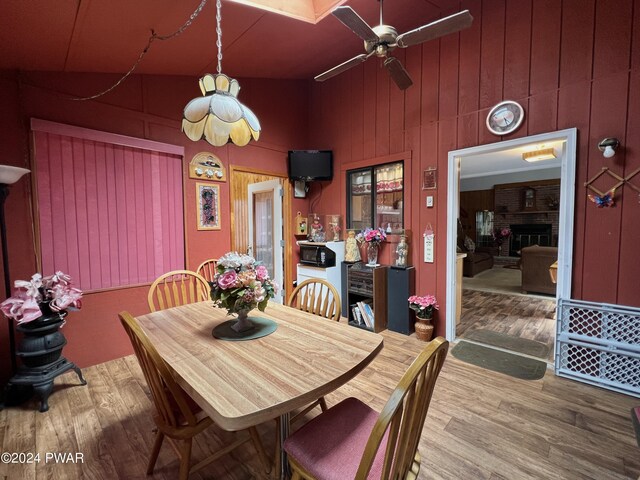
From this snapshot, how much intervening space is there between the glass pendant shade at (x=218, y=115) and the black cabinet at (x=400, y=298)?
240 cm

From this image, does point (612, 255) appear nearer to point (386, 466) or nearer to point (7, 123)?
point (386, 466)

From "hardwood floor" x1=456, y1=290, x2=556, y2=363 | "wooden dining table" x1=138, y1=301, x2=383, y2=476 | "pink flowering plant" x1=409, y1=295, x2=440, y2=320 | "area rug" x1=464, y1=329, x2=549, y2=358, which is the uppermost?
"wooden dining table" x1=138, y1=301, x2=383, y2=476

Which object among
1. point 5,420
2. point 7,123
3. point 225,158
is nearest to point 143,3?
point 7,123

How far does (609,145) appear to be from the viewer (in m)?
2.11

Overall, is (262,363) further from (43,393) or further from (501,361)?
(501,361)

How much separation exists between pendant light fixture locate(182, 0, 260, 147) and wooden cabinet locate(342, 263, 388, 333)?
230 cm

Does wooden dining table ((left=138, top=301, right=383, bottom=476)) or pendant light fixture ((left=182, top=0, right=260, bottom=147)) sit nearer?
wooden dining table ((left=138, top=301, right=383, bottom=476))

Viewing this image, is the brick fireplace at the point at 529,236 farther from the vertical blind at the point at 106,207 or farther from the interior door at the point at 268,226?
the vertical blind at the point at 106,207

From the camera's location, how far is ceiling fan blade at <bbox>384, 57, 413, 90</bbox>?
206 centimetres

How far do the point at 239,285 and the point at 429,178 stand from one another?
8.33 feet

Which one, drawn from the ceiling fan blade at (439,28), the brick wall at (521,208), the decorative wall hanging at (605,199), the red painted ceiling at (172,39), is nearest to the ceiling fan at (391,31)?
the ceiling fan blade at (439,28)

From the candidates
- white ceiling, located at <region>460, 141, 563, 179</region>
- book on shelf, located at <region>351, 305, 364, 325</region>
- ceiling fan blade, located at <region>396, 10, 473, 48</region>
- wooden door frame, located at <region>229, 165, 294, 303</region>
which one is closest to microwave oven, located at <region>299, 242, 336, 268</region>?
wooden door frame, located at <region>229, 165, 294, 303</region>

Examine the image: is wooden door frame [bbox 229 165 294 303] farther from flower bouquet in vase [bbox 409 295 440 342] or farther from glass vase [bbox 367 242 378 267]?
flower bouquet in vase [bbox 409 295 440 342]

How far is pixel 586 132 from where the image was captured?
2268mm
